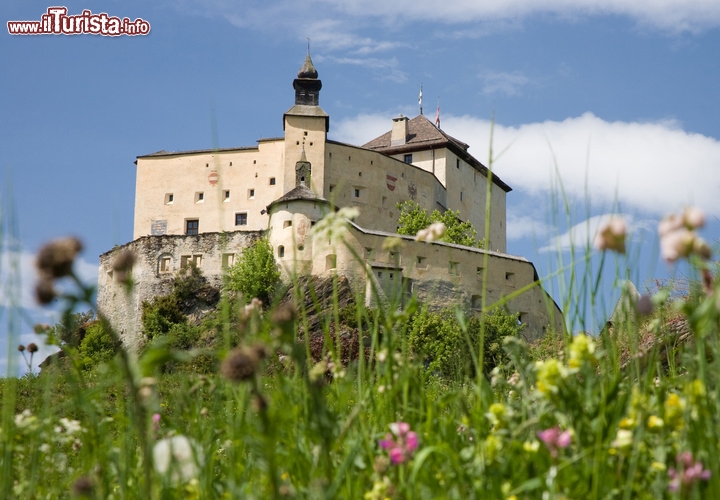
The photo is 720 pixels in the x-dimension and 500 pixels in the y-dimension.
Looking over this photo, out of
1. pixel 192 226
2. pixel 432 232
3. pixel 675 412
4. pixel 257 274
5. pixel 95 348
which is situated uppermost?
pixel 192 226

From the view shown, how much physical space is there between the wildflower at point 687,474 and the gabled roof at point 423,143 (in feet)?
162

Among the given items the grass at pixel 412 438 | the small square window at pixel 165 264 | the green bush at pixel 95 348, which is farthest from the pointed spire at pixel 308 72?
the grass at pixel 412 438

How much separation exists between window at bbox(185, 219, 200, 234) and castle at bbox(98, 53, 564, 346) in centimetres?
6

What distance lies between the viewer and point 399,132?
176 feet

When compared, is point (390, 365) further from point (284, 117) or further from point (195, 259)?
point (284, 117)

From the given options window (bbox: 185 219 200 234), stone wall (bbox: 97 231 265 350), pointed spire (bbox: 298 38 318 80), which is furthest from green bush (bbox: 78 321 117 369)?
pointed spire (bbox: 298 38 318 80)

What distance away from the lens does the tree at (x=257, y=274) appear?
35719 mm

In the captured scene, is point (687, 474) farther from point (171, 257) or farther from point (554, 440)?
point (171, 257)

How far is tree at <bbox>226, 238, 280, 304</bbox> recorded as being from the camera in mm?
35719

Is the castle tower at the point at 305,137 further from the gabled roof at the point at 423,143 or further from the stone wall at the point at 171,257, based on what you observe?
the gabled roof at the point at 423,143

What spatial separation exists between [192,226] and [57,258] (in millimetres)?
47412

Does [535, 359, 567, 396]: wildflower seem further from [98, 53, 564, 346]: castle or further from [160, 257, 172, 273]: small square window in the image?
[160, 257, 172, 273]: small square window

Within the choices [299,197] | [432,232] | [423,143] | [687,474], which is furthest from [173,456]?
[423,143]

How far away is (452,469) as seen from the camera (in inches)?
83.5
